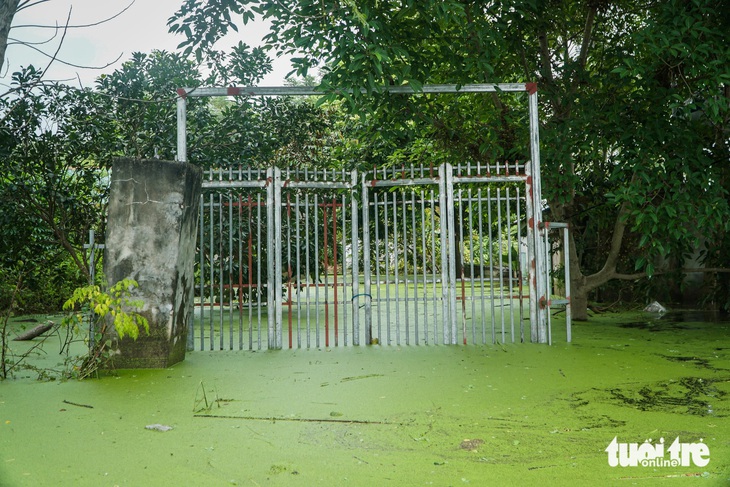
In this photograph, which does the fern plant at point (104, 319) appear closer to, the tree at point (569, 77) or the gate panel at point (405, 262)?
the gate panel at point (405, 262)

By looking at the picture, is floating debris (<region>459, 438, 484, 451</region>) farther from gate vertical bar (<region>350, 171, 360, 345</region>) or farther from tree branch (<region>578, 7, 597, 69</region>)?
tree branch (<region>578, 7, 597, 69</region>)

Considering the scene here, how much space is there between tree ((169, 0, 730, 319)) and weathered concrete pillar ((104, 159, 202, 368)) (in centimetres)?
154

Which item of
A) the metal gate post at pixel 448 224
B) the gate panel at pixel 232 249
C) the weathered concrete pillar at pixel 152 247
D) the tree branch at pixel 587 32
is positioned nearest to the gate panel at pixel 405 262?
the metal gate post at pixel 448 224

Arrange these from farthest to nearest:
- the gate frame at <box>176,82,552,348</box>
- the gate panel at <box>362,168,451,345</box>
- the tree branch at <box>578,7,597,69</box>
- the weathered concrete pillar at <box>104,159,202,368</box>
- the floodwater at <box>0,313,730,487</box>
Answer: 1. the tree branch at <box>578,7,597,69</box>
2. the gate frame at <box>176,82,552,348</box>
3. the gate panel at <box>362,168,451,345</box>
4. the weathered concrete pillar at <box>104,159,202,368</box>
5. the floodwater at <box>0,313,730,487</box>

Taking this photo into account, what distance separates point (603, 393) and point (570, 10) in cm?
599

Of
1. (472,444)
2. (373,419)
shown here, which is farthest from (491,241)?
(472,444)

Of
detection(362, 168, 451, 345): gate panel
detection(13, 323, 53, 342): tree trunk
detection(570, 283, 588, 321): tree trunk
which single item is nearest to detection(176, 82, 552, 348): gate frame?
detection(362, 168, 451, 345): gate panel

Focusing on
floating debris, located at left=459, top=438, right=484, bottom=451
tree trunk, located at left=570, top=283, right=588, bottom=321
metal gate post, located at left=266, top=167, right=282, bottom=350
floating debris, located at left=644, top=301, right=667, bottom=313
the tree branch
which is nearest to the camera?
floating debris, located at left=459, top=438, right=484, bottom=451

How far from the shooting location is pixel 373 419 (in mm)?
4227
